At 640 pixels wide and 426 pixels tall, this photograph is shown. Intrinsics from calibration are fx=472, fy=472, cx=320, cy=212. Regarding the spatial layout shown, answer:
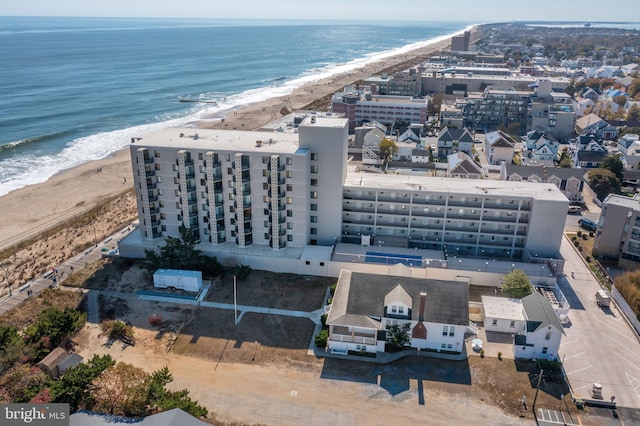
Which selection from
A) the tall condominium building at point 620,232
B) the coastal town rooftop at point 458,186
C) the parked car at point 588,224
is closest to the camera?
the coastal town rooftop at point 458,186

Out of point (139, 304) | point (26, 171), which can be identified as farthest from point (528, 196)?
point (26, 171)

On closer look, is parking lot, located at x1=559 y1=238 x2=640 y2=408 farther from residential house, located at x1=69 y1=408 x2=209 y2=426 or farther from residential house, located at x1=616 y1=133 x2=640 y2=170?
residential house, located at x1=616 y1=133 x2=640 y2=170

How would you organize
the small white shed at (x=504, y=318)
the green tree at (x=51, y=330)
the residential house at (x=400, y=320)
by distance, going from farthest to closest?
the small white shed at (x=504, y=318)
the residential house at (x=400, y=320)
the green tree at (x=51, y=330)

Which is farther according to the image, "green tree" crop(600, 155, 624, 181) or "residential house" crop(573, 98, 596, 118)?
"residential house" crop(573, 98, 596, 118)

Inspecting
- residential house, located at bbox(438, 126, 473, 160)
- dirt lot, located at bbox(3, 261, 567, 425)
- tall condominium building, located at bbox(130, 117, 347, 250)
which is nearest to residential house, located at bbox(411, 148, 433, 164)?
residential house, located at bbox(438, 126, 473, 160)

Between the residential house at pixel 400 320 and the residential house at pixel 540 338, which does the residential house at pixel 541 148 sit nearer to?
the residential house at pixel 540 338

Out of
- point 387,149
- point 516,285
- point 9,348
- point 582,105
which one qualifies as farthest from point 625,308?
point 582,105

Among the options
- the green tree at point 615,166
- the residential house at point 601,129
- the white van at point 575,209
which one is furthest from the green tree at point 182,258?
the residential house at point 601,129
